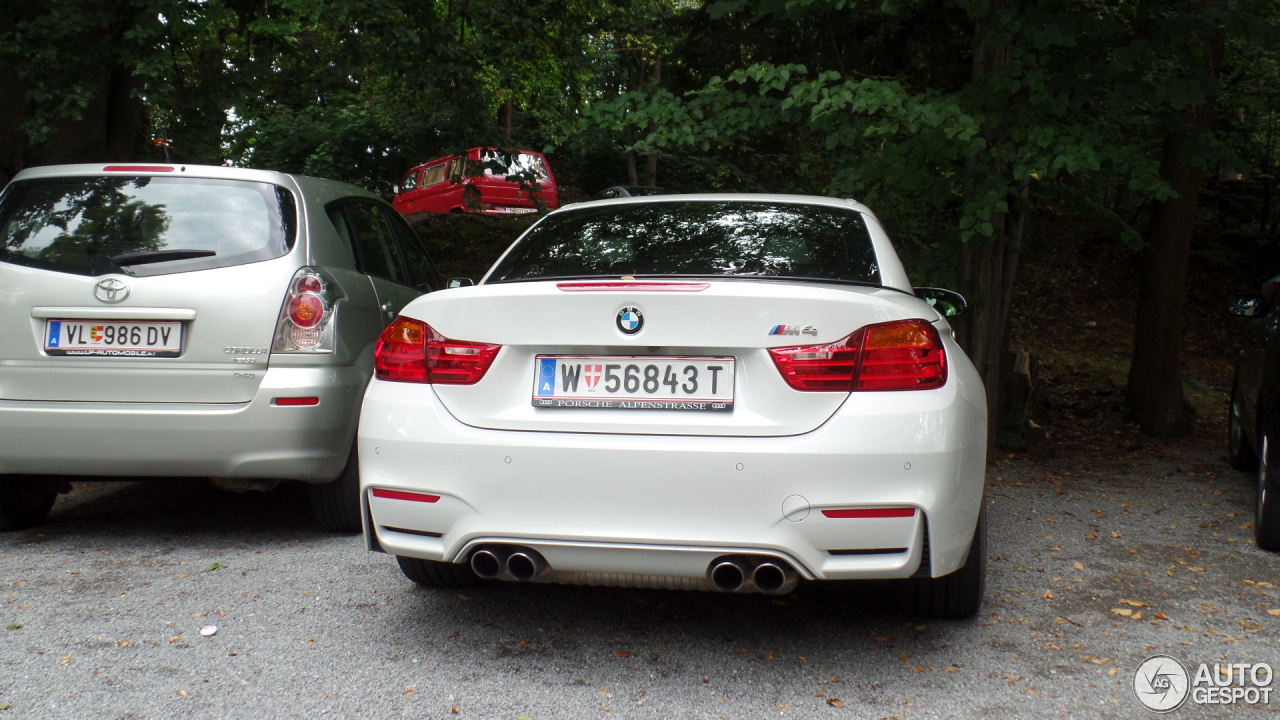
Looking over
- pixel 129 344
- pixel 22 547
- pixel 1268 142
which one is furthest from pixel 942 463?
pixel 1268 142

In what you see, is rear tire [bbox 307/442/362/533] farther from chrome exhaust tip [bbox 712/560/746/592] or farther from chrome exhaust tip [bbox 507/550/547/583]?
chrome exhaust tip [bbox 712/560/746/592]

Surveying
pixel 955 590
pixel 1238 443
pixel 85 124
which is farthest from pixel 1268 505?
pixel 85 124

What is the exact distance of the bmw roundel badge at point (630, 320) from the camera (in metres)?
3.19

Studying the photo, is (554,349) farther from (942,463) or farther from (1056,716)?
(1056,716)

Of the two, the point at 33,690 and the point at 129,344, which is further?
the point at 129,344

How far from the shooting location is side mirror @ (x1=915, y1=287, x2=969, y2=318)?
4305mm

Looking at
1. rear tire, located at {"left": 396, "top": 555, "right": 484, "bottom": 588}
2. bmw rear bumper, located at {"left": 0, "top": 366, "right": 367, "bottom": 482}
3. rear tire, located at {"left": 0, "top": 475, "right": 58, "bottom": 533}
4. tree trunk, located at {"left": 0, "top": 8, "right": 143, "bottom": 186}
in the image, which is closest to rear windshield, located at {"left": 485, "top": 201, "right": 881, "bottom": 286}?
rear tire, located at {"left": 396, "top": 555, "right": 484, "bottom": 588}

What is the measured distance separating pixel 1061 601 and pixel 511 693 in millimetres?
2263

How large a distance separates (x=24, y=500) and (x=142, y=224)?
153 centimetres

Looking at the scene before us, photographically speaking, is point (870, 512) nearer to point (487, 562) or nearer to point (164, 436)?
point (487, 562)

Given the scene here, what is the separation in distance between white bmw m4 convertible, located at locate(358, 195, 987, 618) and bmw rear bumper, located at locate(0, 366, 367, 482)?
139 centimetres

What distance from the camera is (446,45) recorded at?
9.25 m

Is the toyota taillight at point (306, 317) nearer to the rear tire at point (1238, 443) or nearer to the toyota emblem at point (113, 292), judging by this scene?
the toyota emblem at point (113, 292)

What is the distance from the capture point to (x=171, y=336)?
467cm
